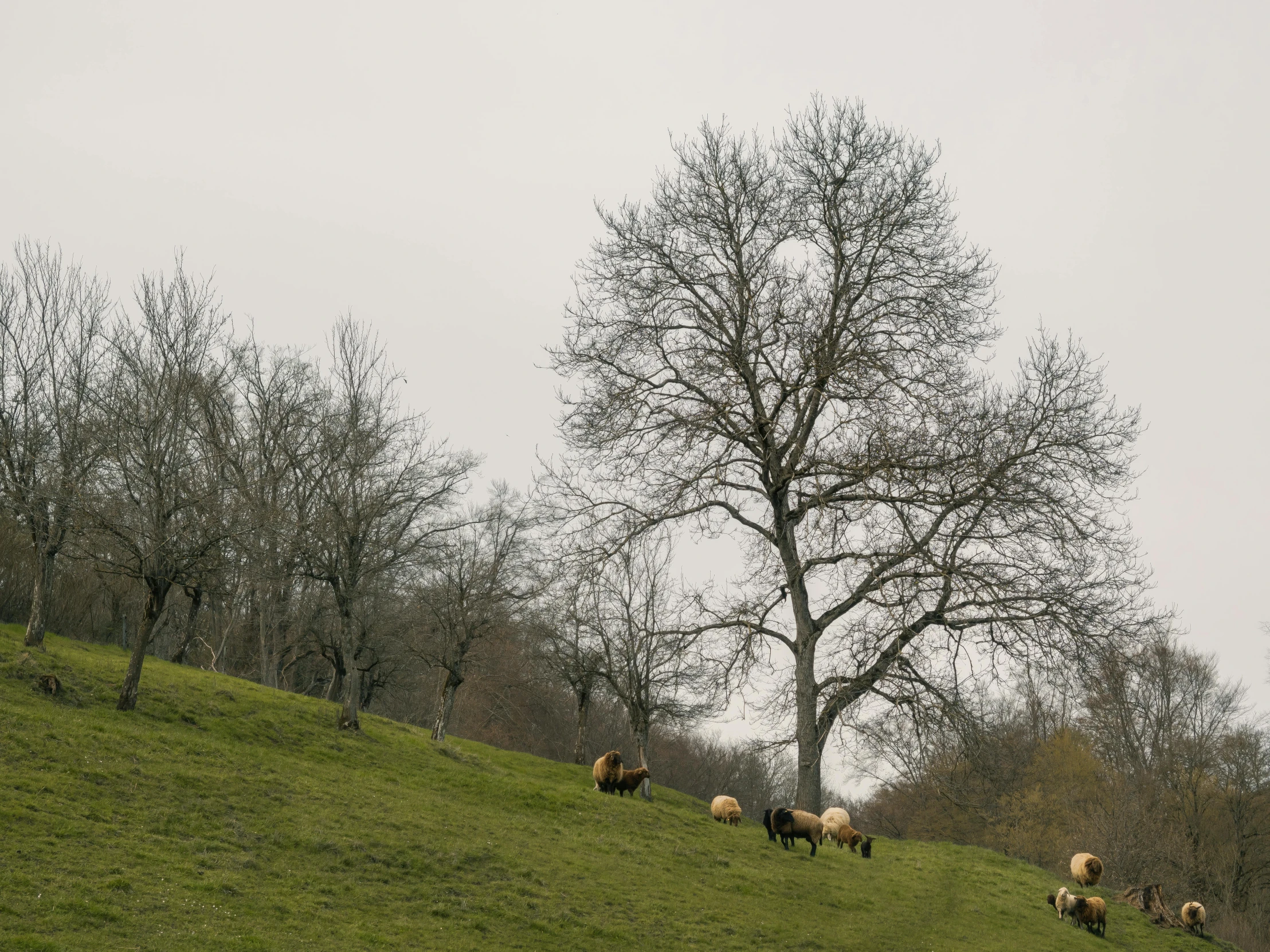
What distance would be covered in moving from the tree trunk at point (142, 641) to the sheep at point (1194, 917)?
23661mm

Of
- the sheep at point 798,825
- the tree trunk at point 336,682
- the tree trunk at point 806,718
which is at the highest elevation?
the tree trunk at point 806,718

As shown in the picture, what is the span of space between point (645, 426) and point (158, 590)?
38.6ft

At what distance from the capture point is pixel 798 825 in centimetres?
1880

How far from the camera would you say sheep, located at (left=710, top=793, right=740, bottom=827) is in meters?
21.6


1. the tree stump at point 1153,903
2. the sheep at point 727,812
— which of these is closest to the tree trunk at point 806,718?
the sheep at point 727,812

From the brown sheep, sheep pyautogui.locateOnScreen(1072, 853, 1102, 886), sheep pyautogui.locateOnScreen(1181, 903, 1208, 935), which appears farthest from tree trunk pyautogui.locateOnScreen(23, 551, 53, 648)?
sheep pyautogui.locateOnScreen(1181, 903, 1208, 935)

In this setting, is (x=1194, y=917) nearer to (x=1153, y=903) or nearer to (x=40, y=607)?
(x=1153, y=903)

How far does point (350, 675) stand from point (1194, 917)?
21.1m

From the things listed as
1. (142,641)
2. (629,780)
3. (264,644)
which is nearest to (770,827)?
(629,780)

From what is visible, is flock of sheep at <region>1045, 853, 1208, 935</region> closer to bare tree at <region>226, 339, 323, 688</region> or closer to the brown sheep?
the brown sheep

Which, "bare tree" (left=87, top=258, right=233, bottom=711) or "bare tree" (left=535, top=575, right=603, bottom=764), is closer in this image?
"bare tree" (left=87, top=258, right=233, bottom=711)

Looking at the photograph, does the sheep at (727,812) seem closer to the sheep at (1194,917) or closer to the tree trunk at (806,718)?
the tree trunk at (806,718)

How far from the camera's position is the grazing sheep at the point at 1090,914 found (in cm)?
1788

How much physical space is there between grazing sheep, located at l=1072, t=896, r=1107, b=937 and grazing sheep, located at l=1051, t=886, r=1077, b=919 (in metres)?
0.08
